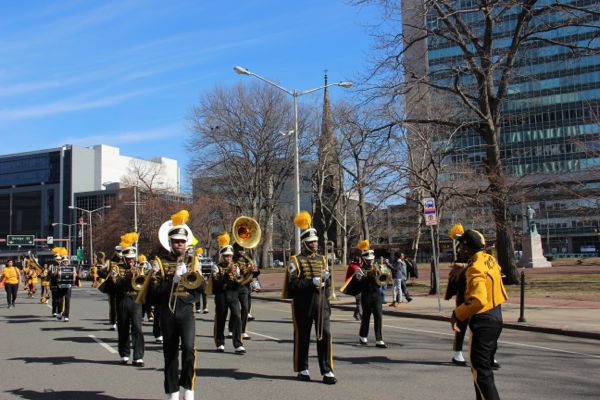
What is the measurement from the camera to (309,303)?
806cm

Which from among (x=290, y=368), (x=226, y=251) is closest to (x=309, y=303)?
(x=290, y=368)

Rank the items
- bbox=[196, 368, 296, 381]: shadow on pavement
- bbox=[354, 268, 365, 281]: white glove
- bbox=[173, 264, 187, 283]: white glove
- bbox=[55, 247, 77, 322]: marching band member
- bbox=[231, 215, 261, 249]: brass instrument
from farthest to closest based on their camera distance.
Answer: bbox=[55, 247, 77, 322]: marching band member
bbox=[231, 215, 261, 249]: brass instrument
bbox=[354, 268, 365, 281]: white glove
bbox=[196, 368, 296, 381]: shadow on pavement
bbox=[173, 264, 187, 283]: white glove

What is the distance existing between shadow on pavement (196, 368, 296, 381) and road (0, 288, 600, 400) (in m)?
0.01

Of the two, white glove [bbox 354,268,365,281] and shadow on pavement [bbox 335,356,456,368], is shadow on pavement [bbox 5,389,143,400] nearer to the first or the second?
shadow on pavement [bbox 335,356,456,368]

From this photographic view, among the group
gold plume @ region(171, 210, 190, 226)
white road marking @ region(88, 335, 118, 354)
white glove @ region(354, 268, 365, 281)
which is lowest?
white road marking @ region(88, 335, 118, 354)

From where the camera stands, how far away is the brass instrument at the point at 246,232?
10.6m

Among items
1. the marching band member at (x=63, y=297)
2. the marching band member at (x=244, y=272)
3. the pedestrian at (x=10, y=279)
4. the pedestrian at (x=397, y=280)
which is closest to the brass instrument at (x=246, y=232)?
the marching band member at (x=244, y=272)

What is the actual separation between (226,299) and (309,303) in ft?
10.5

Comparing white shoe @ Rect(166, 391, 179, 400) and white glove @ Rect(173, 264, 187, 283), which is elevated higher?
white glove @ Rect(173, 264, 187, 283)

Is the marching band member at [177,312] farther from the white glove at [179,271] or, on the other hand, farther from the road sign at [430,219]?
the road sign at [430,219]

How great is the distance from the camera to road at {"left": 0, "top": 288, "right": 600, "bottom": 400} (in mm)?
7238

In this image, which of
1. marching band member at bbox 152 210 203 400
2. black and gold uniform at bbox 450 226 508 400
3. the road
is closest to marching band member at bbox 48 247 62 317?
the road

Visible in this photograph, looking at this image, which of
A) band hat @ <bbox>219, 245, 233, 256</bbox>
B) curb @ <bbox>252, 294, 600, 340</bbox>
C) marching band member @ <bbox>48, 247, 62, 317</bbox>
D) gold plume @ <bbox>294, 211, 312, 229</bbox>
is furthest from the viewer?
marching band member @ <bbox>48, 247, 62, 317</bbox>

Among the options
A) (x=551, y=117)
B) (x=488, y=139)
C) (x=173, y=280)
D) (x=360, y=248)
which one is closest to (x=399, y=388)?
(x=173, y=280)
